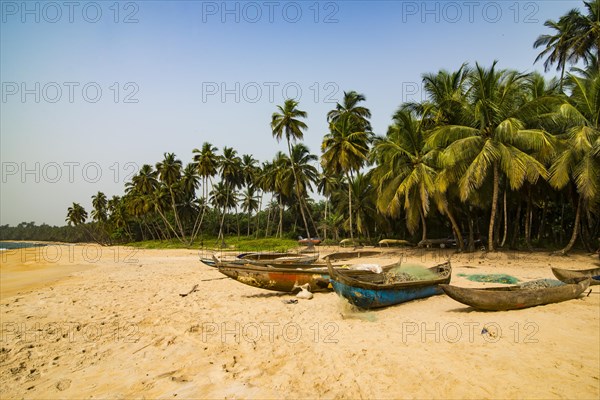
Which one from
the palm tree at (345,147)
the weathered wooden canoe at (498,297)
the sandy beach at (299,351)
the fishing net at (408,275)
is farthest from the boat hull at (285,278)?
the palm tree at (345,147)

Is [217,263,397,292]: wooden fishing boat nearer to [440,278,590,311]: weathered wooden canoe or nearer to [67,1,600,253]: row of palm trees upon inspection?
[440,278,590,311]: weathered wooden canoe

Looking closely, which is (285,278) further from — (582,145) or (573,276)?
(582,145)

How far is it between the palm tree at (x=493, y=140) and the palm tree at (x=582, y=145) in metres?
0.84

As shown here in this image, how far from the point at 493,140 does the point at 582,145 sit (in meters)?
3.66

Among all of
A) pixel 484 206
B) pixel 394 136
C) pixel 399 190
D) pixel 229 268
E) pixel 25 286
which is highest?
pixel 394 136

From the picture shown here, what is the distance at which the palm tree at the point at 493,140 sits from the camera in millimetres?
15906

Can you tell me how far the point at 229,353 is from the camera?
6.46m

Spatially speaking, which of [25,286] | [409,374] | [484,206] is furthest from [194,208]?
[409,374]

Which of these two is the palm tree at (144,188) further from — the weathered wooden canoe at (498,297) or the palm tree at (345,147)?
the weathered wooden canoe at (498,297)

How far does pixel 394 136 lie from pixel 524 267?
13164mm

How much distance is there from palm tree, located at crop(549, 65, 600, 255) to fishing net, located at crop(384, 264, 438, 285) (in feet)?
30.9

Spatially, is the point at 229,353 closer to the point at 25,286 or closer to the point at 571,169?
the point at 25,286

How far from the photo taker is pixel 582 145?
14.7 metres

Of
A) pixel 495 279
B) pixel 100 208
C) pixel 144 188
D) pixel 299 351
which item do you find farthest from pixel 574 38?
pixel 100 208
